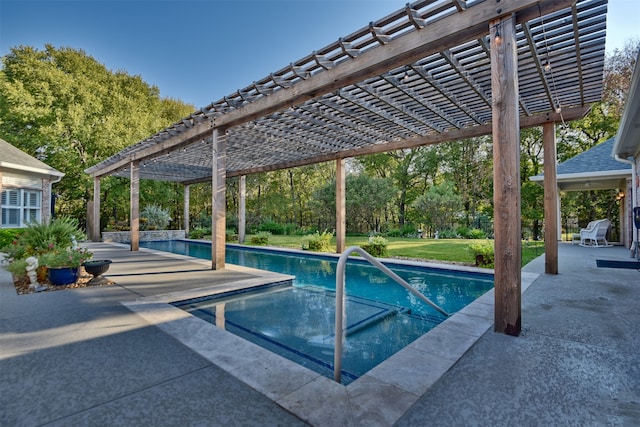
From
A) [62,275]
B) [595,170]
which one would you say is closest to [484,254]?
[595,170]

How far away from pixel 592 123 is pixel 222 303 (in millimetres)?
22771

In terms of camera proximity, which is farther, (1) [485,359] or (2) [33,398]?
(1) [485,359]

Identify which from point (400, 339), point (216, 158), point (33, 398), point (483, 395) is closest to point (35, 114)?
point (216, 158)

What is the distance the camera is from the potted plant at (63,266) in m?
5.15

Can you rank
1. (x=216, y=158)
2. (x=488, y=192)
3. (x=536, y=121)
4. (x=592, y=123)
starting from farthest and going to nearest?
(x=488, y=192) → (x=592, y=123) → (x=216, y=158) → (x=536, y=121)

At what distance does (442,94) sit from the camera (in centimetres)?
523

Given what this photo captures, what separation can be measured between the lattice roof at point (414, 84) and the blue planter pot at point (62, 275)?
396 cm

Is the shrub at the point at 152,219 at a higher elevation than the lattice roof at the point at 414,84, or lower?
lower

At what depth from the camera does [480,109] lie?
241 inches

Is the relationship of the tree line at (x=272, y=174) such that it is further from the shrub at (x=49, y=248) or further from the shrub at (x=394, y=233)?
the shrub at (x=49, y=248)

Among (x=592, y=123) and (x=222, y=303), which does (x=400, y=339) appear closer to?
(x=222, y=303)

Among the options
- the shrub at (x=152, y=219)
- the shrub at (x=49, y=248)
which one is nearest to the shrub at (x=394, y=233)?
the shrub at (x=152, y=219)

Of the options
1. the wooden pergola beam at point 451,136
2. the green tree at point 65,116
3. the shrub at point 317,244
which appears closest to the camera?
the wooden pergola beam at point 451,136

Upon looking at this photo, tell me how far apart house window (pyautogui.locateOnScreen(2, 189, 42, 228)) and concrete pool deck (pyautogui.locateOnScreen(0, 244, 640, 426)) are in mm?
10062
